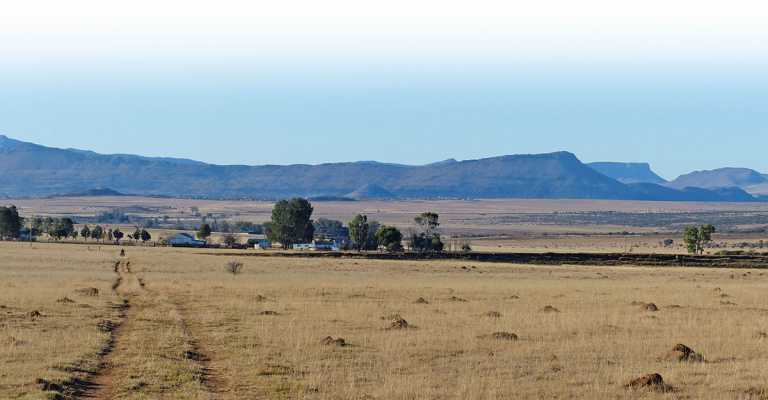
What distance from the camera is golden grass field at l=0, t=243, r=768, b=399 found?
866 inches

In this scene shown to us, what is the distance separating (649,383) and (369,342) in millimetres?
9114

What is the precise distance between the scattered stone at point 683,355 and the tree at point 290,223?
128244mm

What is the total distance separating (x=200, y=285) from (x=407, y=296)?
11331 millimetres

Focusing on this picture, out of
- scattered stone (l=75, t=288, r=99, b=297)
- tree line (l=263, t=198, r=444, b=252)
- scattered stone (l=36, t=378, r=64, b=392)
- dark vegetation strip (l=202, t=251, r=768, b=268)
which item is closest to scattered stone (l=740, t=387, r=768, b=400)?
scattered stone (l=36, t=378, r=64, b=392)

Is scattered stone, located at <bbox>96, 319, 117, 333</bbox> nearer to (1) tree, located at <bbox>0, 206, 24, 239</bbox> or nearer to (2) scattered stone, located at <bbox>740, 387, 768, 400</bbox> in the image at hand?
(2) scattered stone, located at <bbox>740, 387, 768, 400</bbox>

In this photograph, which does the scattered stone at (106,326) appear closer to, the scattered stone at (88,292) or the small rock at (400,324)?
the small rock at (400,324)

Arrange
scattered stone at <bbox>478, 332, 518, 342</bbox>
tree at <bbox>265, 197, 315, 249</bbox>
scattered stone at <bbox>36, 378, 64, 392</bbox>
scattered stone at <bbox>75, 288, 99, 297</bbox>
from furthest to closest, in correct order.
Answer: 1. tree at <bbox>265, 197, 315, 249</bbox>
2. scattered stone at <bbox>75, 288, 99, 297</bbox>
3. scattered stone at <bbox>478, 332, 518, 342</bbox>
4. scattered stone at <bbox>36, 378, 64, 392</bbox>

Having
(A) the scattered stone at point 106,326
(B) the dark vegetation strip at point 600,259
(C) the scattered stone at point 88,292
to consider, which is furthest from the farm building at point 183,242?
(A) the scattered stone at point 106,326

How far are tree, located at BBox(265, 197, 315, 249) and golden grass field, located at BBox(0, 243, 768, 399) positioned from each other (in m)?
98.5

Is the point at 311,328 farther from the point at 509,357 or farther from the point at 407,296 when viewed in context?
the point at 407,296

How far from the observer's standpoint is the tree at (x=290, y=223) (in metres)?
155

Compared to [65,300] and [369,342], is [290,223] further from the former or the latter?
[369,342]

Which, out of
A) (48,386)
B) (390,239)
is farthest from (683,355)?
(390,239)

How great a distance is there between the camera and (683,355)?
2683 centimetres
